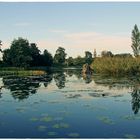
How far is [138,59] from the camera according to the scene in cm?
2520

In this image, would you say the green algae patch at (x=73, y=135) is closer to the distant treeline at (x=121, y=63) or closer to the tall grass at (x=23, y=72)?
the distant treeline at (x=121, y=63)

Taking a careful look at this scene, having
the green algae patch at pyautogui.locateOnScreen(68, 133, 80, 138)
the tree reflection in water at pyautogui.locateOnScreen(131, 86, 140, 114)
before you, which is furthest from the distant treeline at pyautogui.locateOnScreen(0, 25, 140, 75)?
the green algae patch at pyautogui.locateOnScreen(68, 133, 80, 138)

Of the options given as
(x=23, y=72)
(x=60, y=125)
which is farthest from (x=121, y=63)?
(x=60, y=125)

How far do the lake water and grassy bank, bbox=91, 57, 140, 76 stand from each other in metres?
8.29

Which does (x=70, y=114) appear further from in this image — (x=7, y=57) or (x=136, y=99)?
(x=7, y=57)

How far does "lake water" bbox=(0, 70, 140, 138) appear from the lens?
9.54 metres

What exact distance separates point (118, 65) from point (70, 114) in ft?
48.0

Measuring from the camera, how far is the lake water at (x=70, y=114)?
31.3ft

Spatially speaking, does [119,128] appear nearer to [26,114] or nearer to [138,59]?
[26,114]

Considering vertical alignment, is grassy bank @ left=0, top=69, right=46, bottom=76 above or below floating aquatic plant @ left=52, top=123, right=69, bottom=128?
above

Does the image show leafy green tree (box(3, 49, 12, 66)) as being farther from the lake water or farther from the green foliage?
the lake water

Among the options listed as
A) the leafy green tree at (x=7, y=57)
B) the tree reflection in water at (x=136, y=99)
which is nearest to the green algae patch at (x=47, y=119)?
the tree reflection in water at (x=136, y=99)

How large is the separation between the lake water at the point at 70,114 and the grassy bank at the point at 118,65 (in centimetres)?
829

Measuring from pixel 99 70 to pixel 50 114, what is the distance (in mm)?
16885
